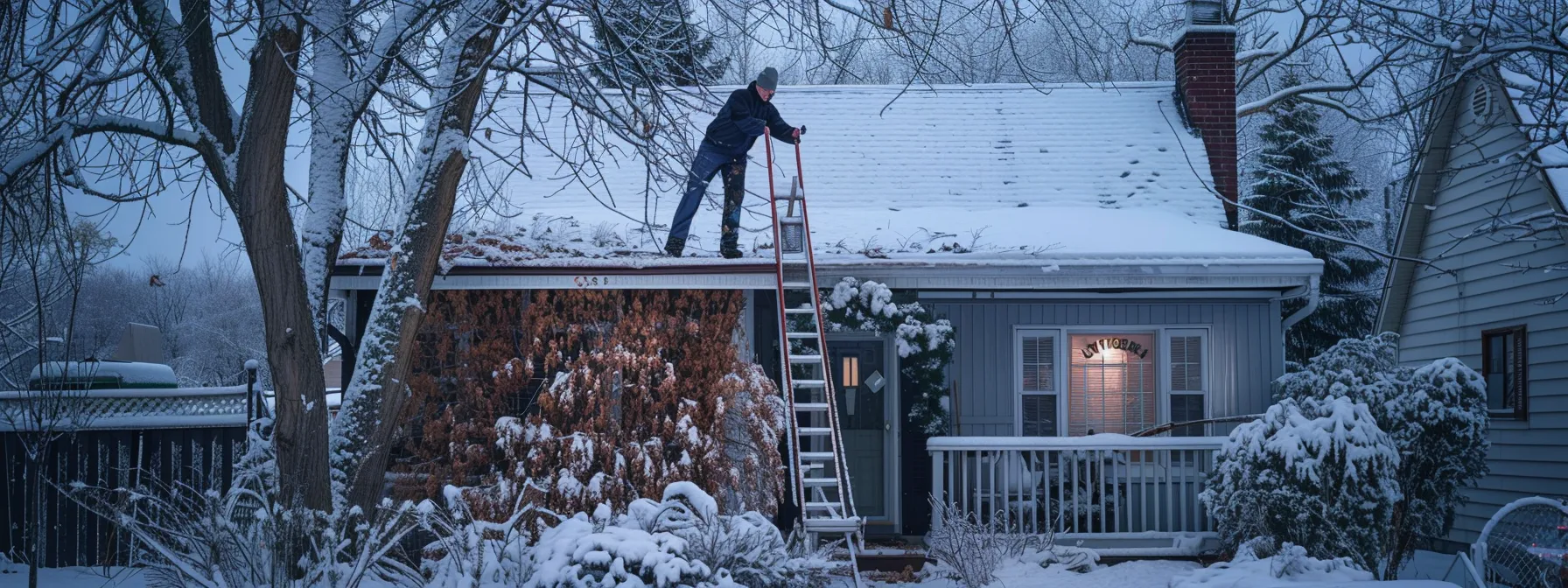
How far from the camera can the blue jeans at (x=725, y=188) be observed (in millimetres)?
A: 9547

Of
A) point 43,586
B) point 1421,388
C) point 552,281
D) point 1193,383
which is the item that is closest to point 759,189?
point 552,281

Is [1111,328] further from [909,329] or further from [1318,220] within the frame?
[1318,220]

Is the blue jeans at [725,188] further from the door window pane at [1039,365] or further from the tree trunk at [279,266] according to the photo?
the tree trunk at [279,266]

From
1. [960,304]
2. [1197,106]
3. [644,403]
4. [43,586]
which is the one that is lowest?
[43,586]

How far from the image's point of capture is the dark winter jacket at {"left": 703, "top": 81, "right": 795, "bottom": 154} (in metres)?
9.59

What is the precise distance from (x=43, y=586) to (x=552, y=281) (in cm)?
402

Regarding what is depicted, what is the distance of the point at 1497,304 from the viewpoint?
1087 centimetres

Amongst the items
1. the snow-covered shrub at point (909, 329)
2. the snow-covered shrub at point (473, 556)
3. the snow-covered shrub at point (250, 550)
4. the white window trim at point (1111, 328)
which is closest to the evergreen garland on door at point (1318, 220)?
the white window trim at point (1111, 328)

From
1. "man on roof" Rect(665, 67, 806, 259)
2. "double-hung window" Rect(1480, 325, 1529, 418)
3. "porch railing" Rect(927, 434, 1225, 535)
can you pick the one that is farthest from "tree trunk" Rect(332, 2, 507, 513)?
"double-hung window" Rect(1480, 325, 1529, 418)

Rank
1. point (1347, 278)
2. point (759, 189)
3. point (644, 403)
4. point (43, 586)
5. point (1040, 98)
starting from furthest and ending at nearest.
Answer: point (1347, 278) < point (1040, 98) < point (759, 189) < point (644, 403) < point (43, 586)

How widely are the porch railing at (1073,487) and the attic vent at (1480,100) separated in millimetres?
4349

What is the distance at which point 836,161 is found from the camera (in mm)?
12367

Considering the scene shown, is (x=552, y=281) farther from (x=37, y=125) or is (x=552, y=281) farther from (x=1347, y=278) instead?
(x=1347, y=278)

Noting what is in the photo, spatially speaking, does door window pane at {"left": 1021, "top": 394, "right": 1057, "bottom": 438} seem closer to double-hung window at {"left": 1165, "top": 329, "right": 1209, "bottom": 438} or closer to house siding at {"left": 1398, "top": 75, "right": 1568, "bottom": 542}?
double-hung window at {"left": 1165, "top": 329, "right": 1209, "bottom": 438}
